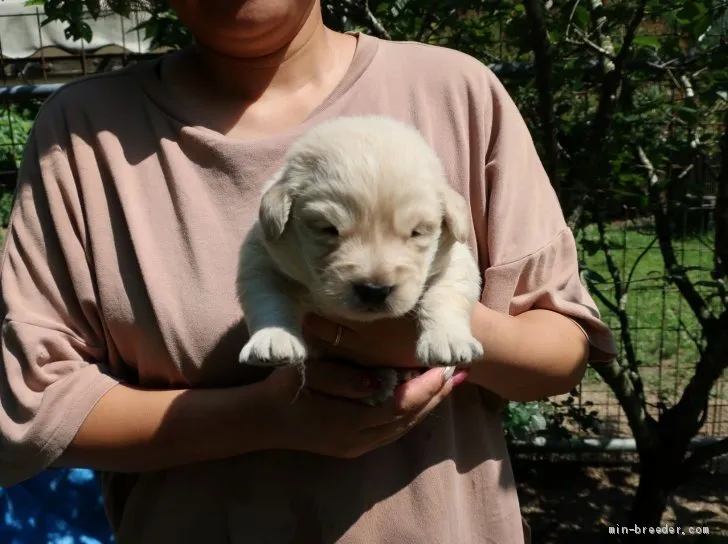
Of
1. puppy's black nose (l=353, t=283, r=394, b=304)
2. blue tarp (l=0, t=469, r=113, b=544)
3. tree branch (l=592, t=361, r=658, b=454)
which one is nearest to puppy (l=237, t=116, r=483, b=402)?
puppy's black nose (l=353, t=283, r=394, b=304)

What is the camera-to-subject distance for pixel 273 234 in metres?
1.65

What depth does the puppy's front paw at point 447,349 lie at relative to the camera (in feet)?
5.25

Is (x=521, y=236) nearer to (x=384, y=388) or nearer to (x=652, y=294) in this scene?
(x=384, y=388)

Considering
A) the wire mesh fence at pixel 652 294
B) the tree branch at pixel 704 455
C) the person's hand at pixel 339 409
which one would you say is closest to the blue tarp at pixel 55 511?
the wire mesh fence at pixel 652 294

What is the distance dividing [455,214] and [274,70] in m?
0.63

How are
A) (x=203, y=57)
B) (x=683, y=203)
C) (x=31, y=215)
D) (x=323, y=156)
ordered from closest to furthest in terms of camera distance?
1. (x=323, y=156)
2. (x=31, y=215)
3. (x=203, y=57)
4. (x=683, y=203)

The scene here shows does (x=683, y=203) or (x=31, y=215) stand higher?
(x=31, y=215)

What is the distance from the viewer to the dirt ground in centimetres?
410

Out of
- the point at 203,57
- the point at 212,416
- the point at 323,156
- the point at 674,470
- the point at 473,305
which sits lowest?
the point at 674,470

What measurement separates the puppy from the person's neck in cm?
24

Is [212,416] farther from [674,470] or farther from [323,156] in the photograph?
[674,470]

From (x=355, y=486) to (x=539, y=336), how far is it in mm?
534

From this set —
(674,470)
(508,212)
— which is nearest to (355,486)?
(508,212)

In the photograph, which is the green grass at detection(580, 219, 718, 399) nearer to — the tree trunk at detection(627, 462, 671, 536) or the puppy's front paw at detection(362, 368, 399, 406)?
the tree trunk at detection(627, 462, 671, 536)
